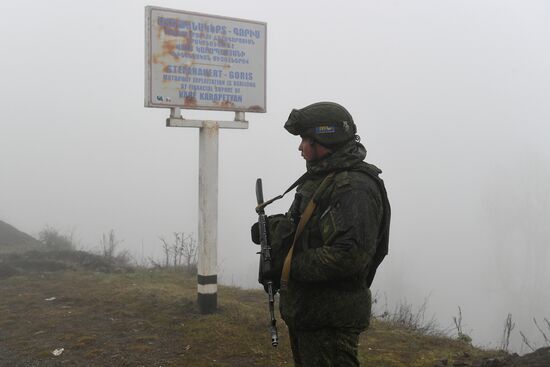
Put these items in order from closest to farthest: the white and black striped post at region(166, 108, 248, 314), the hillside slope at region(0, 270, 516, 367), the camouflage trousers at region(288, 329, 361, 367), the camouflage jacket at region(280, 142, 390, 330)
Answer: the camouflage jacket at region(280, 142, 390, 330)
the camouflage trousers at region(288, 329, 361, 367)
the hillside slope at region(0, 270, 516, 367)
the white and black striped post at region(166, 108, 248, 314)

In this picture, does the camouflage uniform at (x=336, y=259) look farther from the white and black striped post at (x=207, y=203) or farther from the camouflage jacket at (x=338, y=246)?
the white and black striped post at (x=207, y=203)

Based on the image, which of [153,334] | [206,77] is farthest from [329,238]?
[206,77]

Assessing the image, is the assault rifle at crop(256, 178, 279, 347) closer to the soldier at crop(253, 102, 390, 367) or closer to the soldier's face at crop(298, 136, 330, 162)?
the soldier at crop(253, 102, 390, 367)

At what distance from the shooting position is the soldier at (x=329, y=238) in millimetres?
2699

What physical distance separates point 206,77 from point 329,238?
3.75 m

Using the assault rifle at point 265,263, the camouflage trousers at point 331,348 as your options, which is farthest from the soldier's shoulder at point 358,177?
the camouflage trousers at point 331,348

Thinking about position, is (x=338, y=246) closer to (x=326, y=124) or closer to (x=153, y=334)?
(x=326, y=124)

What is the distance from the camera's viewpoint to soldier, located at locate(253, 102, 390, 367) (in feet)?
8.86

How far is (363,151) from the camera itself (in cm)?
302

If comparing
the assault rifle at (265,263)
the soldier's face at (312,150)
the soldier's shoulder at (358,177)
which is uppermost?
the soldier's face at (312,150)

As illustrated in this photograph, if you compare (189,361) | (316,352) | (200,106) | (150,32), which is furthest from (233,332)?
(150,32)

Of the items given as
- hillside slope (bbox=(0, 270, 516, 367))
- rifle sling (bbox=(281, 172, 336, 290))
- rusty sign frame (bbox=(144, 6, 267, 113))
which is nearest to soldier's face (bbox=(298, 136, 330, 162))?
rifle sling (bbox=(281, 172, 336, 290))

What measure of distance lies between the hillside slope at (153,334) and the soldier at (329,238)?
6.97 feet

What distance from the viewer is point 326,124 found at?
290cm
